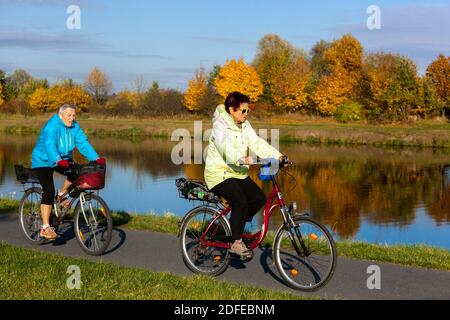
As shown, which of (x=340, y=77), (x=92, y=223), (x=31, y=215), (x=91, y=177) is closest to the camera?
(x=91, y=177)

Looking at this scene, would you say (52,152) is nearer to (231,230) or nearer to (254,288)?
(231,230)

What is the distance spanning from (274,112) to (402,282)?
193 feet

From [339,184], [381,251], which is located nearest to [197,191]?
[381,251]

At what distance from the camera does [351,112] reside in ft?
180

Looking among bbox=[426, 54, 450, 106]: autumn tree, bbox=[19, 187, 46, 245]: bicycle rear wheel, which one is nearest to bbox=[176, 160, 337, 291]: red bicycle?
bbox=[19, 187, 46, 245]: bicycle rear wheel

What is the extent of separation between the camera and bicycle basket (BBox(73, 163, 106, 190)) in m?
7.88

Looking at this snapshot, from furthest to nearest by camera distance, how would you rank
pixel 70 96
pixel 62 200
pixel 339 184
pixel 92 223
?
pixel 70 96, pixel 339 184, pixel 62 200, pixel 92 223

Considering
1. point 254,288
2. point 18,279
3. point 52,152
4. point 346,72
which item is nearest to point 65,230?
point 52,152

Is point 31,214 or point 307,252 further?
point 31,214

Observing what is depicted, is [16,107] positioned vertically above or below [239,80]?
below

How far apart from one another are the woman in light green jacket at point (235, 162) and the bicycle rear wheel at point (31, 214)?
3.29 m

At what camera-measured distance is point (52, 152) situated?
8109 millimetres

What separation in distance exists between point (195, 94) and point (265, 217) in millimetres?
62307

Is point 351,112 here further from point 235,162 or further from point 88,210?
point 235,162
